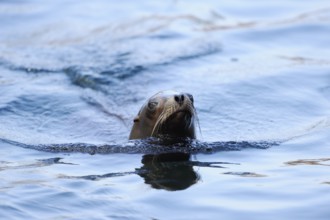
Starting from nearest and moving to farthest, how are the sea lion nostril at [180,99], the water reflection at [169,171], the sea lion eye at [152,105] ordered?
the water reflection at [169,171] → the sea lion nostril at [180,99] → the sea lion eye at [152,105]

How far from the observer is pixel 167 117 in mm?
7992

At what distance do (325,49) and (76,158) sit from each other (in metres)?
5.81

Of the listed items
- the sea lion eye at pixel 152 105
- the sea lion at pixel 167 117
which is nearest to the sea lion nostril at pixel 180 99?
the sea lion at pixel 167 117

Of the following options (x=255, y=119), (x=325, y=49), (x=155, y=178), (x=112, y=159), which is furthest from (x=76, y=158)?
(x=325, y=49)

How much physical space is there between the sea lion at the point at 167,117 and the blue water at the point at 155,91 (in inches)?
6.8

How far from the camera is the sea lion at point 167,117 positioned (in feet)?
25.9

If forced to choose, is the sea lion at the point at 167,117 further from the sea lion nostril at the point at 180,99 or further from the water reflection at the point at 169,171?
the water reflection at the point at 169,171

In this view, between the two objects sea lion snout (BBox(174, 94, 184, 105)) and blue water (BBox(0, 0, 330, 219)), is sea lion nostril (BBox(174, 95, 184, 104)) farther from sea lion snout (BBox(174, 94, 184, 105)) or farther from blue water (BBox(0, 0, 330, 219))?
blue water (BBox(0, 0, 330, 219))

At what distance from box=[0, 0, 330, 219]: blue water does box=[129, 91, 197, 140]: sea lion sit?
17 centimetres

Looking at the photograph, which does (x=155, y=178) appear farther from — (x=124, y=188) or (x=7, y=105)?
(x=7, y=105)

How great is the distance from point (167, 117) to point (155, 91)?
2830 millimetres

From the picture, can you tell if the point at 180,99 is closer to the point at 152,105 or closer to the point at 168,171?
the point at 152,105

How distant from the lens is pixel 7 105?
10.2 m

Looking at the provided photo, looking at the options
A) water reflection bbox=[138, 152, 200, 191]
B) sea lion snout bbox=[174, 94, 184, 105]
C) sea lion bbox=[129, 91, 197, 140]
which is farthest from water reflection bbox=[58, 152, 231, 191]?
sea lion snout bbox=[174, 94, 184, 105]
